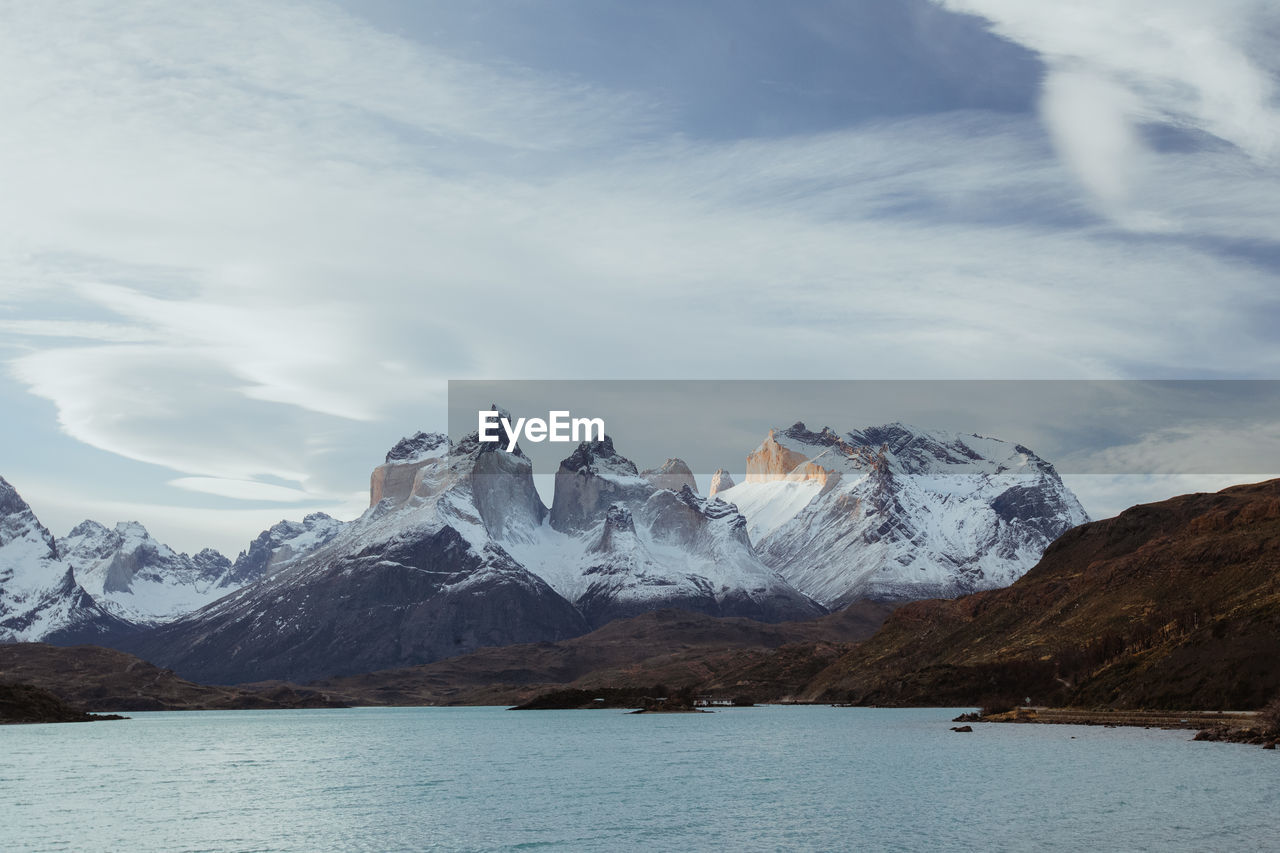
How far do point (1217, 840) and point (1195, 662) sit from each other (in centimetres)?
10394

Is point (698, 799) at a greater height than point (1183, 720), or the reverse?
point (1183, 720)

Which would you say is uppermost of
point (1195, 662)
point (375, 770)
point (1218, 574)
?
point (1218, 574)

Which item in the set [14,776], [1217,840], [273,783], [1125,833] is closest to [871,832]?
[1125,833]

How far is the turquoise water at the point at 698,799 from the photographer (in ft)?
265

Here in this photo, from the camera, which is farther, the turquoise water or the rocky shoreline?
the rocky shoreline

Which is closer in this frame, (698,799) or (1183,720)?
(698,799)

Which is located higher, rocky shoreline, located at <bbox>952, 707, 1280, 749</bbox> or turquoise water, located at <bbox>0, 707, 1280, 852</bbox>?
rocky shoreline, located at <bbox>952, 707, 1280, 749</bbox>

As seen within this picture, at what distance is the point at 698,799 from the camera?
344ft

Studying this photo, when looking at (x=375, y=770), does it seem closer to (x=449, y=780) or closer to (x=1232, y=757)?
(x=449, y=780)

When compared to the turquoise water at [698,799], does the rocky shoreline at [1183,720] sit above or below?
above

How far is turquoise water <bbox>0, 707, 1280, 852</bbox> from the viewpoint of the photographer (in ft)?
265

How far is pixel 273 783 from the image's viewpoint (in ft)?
420

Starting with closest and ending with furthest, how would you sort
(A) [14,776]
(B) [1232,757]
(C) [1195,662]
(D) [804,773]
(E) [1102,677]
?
(B) [1232,757], (D) [804,773], (A) [14,776], (C) [1195,662], (E) [1102,677]

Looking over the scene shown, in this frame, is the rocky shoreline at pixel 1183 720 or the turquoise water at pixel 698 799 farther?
the rocky shoreline at pixel 1183 720
